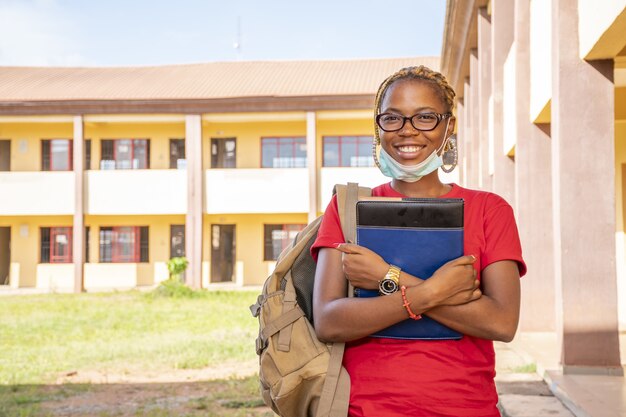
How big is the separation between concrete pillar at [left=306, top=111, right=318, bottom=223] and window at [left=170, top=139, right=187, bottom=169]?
4705 mm

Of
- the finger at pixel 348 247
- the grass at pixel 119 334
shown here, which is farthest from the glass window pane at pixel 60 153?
the finger at pixel 348 247

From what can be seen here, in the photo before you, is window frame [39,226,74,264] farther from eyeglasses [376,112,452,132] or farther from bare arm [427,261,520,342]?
bare arm [427,261,520,342]

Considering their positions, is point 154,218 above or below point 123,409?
above

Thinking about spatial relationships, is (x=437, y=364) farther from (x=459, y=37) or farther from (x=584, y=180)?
(x=459, y=37)

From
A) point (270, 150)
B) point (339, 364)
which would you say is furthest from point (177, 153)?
point (339, 364)

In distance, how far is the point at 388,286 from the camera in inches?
71.5

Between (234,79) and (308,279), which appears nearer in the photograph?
(308,279)

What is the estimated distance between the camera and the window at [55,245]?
25906 mm

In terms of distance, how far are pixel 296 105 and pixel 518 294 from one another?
71.0 ft

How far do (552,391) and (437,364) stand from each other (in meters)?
4.49

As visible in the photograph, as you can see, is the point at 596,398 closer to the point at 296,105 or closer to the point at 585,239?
the point at 585,239

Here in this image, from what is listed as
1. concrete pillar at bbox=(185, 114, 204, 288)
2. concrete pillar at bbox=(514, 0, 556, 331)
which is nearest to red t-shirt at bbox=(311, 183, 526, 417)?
concrete pillar at bbox=(514, 0, 556, 331)

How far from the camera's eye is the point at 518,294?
189 cm

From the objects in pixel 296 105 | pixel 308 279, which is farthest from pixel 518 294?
pixel 296 105
